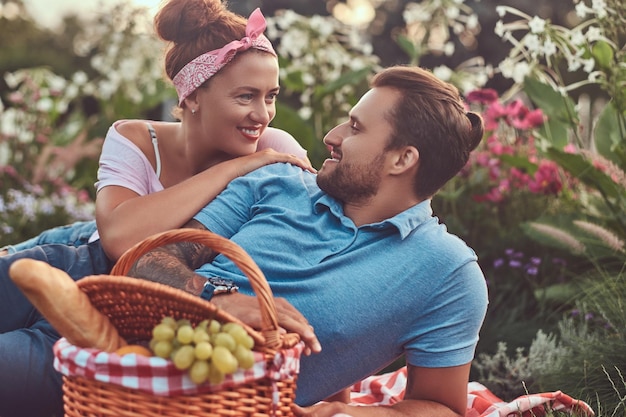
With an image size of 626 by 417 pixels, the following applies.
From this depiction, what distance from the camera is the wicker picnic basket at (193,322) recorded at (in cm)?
219

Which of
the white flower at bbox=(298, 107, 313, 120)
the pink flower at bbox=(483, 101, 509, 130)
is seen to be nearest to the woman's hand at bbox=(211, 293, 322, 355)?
the pink flower at bbox=(483, 101, 509, 130)

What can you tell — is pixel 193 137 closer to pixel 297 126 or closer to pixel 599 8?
pixel 599 8

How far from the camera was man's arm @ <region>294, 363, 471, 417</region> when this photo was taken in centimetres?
278

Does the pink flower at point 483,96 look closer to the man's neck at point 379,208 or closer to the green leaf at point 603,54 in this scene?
the green leaf at point 603,54

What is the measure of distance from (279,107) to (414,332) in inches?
130

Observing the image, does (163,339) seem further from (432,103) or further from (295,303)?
(432,103)

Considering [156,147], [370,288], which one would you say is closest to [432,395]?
[370,288]

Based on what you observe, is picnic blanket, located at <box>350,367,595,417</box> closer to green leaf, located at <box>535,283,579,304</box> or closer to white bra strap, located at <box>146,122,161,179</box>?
green leaf, located at <box>535,283,579,304</box>

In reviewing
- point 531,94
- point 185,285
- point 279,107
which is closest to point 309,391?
point 185,285

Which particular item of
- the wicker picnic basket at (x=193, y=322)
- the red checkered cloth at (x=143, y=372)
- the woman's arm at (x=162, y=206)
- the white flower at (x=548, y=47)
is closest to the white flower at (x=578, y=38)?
the white flower at (x=548, y=47)

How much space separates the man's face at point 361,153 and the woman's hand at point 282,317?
0.65m

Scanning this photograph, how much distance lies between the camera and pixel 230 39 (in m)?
3.59

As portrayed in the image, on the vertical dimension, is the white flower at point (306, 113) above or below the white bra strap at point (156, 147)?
below

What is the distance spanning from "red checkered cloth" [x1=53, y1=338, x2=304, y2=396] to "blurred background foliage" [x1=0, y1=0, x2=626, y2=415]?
1.63 meters
